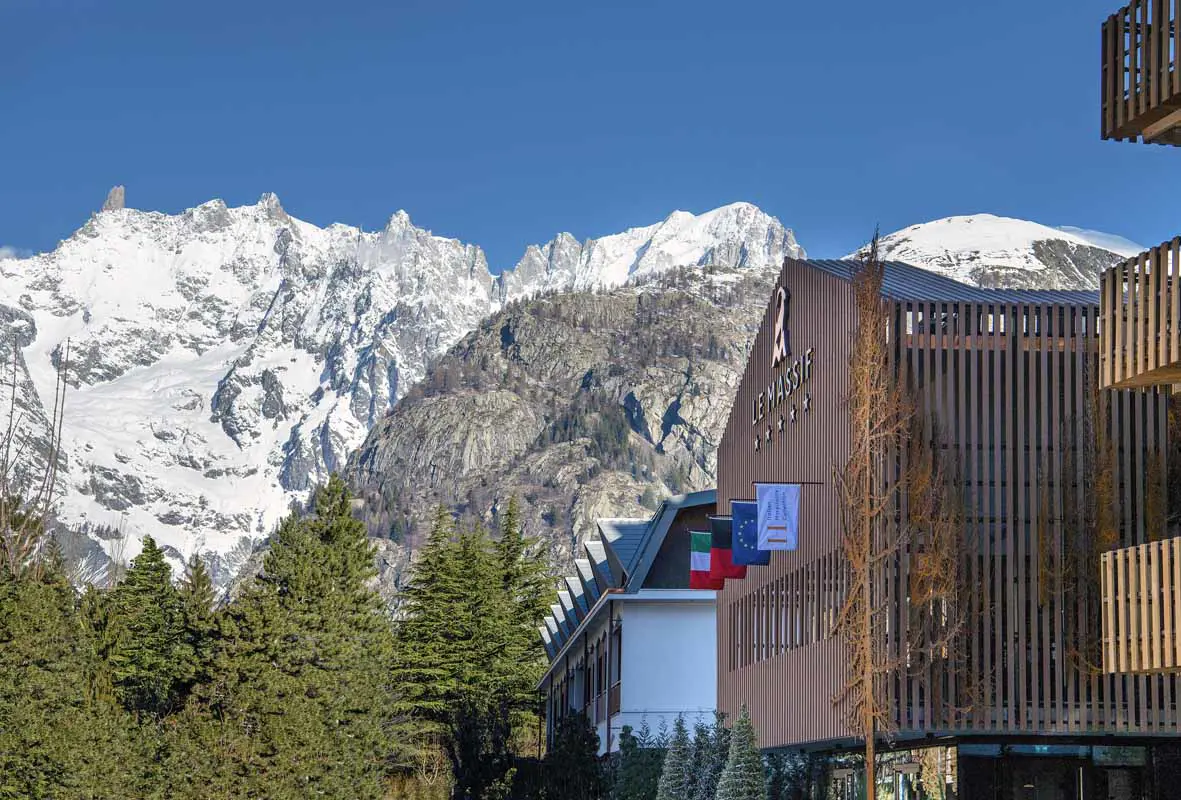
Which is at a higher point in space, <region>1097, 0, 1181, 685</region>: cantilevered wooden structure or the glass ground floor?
<region>1097, 0, 1181, 685</region>: cantilevered wooden structure

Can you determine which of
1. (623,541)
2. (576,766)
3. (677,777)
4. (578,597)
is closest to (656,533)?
(623,541)

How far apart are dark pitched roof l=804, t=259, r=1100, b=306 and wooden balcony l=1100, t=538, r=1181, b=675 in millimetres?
11009

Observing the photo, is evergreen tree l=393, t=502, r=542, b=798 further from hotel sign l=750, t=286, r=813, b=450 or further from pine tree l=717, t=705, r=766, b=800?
pine tree l=717, t=705, r=766, b=800

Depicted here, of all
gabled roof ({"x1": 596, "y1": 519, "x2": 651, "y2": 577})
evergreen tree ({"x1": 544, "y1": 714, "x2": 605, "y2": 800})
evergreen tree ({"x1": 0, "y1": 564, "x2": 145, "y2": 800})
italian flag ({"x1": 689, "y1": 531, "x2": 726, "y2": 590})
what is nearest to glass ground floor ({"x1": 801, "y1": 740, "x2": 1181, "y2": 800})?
italian flag ({"x1": 689, "y1": 531, "x2": 726, "y2": 590})

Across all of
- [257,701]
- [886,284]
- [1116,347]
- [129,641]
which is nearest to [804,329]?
[886,284]

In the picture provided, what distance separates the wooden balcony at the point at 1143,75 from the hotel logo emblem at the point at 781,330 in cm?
1644

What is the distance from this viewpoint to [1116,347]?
17812mm

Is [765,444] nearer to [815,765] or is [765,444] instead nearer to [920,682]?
[815,765]

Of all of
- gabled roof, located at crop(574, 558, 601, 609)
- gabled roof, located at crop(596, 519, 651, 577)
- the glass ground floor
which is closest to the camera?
the glass ground floor

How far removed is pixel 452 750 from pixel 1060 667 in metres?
47.7

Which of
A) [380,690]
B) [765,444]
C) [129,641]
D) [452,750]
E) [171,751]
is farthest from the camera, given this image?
[452,750]

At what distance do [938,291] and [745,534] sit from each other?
5.67 metres

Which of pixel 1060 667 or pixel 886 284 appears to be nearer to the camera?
pixel 1060 667

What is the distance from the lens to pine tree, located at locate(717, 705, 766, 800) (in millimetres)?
31344
